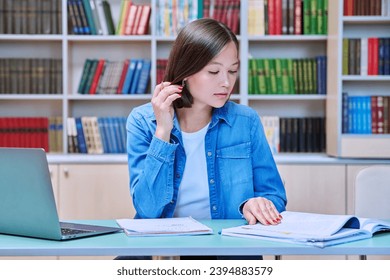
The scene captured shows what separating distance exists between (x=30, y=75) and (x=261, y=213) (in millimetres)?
2731

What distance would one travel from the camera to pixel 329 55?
13.5 feet

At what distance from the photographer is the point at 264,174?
7.12 feet

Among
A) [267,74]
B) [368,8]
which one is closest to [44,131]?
[267,74]

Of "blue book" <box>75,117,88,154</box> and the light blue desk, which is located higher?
"blue book" <box>75,117,88,154</box>

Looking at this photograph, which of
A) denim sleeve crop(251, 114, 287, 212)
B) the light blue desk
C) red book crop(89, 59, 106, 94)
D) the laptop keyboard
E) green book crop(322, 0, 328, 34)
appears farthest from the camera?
red book crop(89, 59, 106, 94)

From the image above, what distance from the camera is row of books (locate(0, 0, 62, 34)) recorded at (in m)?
4.14

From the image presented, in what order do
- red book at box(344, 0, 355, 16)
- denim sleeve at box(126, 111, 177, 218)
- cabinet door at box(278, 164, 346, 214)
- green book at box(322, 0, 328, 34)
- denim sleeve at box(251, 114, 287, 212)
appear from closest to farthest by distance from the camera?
denim sleeve at box(126, 111, 177, 218) < denim sleeve at box(251, 114, 287, 212) < cabinet door at box(278, 164, 346, 214) < red book at box(344, 0, 355, 16) < green book at box(322, 0, 328, 34)

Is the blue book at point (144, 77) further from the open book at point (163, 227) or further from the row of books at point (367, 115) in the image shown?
the open book at point (163, 227)

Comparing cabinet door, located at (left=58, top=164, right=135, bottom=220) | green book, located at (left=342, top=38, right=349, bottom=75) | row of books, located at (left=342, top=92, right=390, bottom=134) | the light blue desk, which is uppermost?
green book, located at (left=342, top=38, right=349, bottom=75)

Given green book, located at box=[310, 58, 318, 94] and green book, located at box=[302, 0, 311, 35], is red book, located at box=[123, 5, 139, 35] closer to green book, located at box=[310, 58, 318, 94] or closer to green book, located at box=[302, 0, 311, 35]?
green book, located at box=[302, 0, 311, 35]

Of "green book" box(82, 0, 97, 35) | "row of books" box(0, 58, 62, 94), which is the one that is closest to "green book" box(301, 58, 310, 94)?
"green book" box(82, 0, 97, 35)

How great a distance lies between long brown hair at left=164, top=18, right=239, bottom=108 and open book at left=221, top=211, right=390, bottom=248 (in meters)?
0.59
